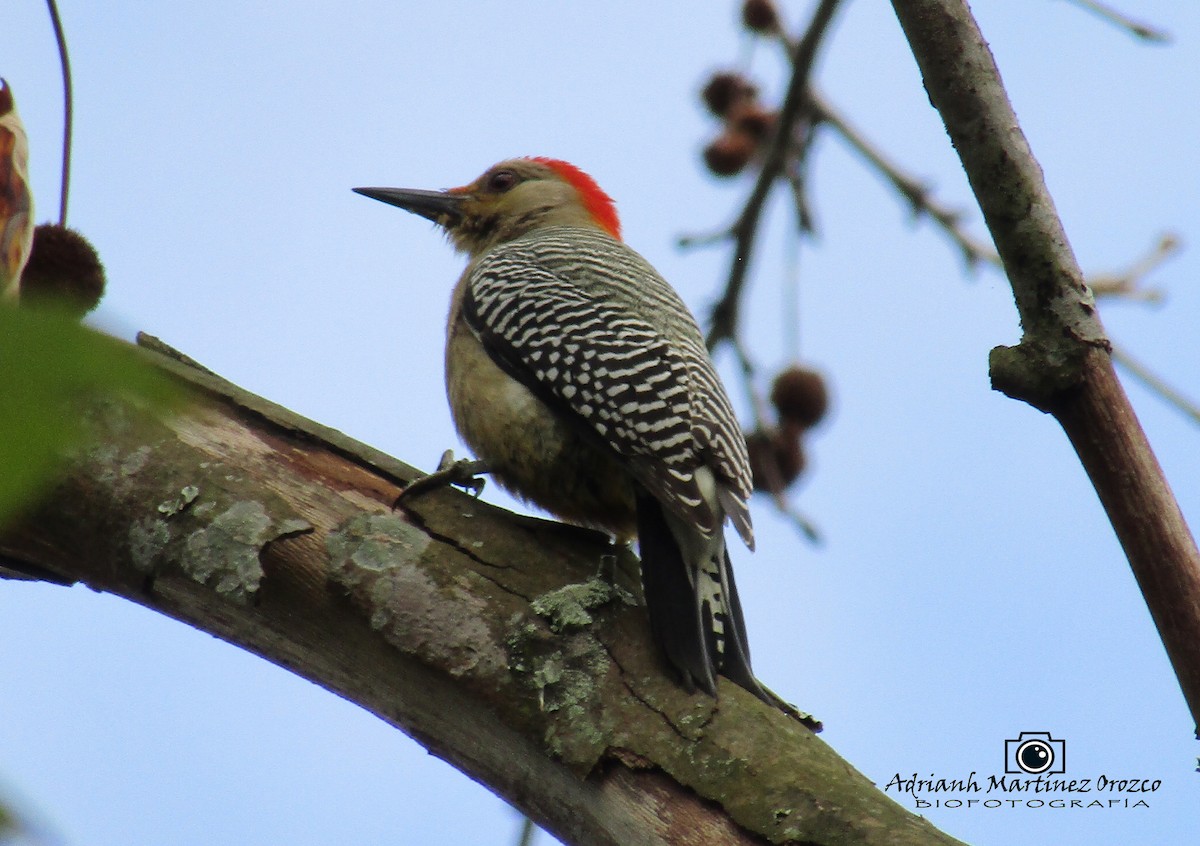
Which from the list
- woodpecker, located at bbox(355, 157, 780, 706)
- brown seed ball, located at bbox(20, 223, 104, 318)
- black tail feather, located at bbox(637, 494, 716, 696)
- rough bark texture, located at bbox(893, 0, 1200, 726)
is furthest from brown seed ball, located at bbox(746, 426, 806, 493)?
brown seed ball, located at bbox(20, 223, 104, 318)

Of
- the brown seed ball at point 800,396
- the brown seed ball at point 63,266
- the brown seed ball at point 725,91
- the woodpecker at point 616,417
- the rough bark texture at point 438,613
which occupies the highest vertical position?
the brown seed ball at point 725,91

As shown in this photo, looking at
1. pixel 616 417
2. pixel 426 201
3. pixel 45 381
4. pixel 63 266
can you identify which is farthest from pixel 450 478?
pixel 426 201

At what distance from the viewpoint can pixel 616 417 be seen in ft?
12.3

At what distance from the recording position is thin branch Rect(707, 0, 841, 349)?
4250 millimetres

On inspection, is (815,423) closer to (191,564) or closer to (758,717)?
(758,717)

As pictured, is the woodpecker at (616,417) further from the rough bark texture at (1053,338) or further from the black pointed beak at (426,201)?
the rough bark texture at (1053,338)

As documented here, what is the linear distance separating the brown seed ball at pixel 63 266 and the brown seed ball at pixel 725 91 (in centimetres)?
324

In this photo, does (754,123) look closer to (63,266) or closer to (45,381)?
(63,266)

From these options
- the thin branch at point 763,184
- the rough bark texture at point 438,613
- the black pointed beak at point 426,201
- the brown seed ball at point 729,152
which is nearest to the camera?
the rough bark texture at point 438,613

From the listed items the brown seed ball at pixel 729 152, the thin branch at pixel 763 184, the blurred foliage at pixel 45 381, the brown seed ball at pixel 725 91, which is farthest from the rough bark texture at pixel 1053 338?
the brown seed ball at pixel 725 91

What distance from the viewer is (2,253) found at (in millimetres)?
2393

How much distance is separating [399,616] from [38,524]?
1.00m

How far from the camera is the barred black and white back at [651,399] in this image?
10.7 feet

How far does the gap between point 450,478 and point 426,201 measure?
2904 mm
